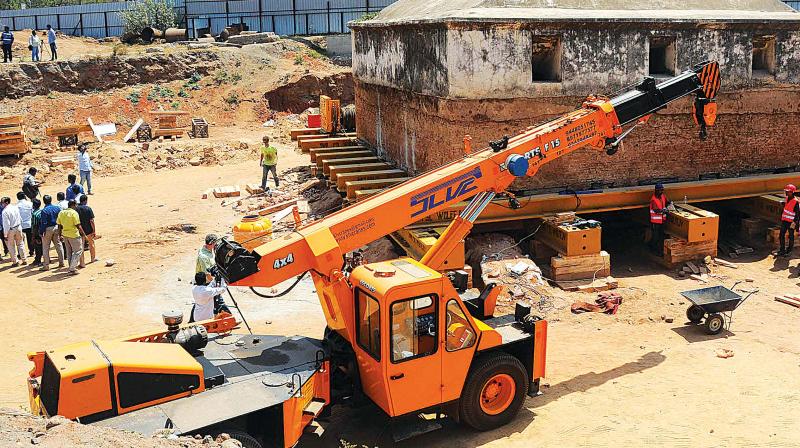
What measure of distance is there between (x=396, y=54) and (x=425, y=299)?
9382 millimetres

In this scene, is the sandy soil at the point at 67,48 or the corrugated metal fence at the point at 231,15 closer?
the sandy soil at the point at 67,48

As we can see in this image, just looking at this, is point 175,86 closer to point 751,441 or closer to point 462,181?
point 462,181

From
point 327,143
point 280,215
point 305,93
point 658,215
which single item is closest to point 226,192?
point 327,143

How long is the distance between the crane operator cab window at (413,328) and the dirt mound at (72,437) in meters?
2.05

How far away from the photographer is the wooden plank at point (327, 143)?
66.0 ft

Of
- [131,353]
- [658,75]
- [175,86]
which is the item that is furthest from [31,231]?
[175,86]

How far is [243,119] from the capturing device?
3084 cm

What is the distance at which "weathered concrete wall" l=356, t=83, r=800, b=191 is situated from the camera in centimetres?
1406

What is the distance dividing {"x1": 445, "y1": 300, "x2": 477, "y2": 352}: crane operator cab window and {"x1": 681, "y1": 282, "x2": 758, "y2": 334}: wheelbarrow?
4440mm

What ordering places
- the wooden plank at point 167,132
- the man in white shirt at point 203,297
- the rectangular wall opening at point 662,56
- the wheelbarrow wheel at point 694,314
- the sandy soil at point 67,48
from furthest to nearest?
1. the sandy soil at point 67,48
2. the wooden plank at point 167,132
3. the rectangular wall opening at point 662,56
4. the wheelbarrow wheel at point 694,314
5. the man in white shirt at point 203,297

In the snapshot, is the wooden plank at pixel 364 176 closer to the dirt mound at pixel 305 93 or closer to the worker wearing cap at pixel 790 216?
the worker wearing cap at pixel 790 216

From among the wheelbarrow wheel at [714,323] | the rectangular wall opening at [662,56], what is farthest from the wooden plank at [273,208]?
the wheelbarrow wheel at [714,323]

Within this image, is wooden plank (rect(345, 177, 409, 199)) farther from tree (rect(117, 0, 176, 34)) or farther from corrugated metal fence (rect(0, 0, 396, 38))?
tree (rect(117, 0, 176, 34))

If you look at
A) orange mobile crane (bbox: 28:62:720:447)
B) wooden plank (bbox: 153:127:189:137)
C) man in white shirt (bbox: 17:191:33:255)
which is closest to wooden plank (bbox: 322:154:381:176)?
man in white shirt (bbox: 17:191:33:255)
